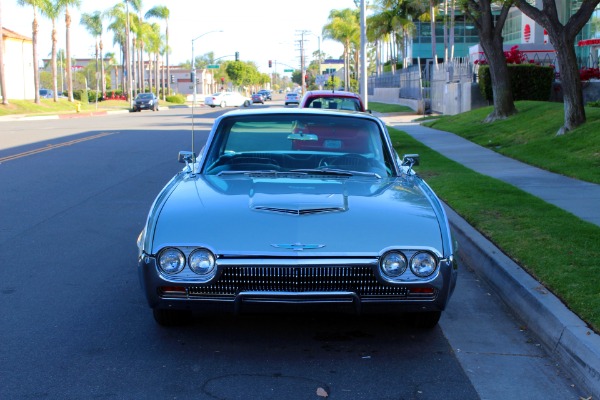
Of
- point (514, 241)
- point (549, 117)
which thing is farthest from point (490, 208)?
point (549, 117)

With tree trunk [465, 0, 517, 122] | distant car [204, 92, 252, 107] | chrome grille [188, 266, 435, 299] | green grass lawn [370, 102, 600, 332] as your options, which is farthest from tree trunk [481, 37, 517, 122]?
distant car [204, 92, 252, 107]

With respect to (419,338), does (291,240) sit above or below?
above

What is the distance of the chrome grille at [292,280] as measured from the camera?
4.62 m

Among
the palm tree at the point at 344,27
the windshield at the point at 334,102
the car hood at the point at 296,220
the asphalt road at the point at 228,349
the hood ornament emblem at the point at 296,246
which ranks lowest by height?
the asphalt road at the point at 228,349

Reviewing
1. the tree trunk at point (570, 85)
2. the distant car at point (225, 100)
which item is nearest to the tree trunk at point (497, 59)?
the tree trunk at point (570, 85)

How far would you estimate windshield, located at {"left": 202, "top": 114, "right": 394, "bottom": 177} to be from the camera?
6223mm

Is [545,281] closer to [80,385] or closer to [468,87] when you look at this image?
[80,385]

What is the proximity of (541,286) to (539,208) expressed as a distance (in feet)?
12.6

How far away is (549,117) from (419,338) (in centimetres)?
1746

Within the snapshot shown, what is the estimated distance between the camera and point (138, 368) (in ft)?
15.5

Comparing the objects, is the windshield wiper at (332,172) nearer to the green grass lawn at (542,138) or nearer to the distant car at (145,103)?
the green grass lawn at (542,138)

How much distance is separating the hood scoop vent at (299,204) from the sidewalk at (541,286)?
1.64 m

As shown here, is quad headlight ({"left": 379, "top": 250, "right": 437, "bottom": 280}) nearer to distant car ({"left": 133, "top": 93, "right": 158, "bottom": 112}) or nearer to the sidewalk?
the sidewalk

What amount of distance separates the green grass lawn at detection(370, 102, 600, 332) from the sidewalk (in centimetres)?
12
